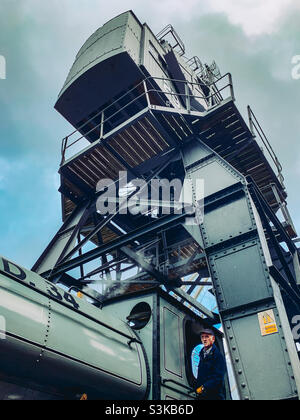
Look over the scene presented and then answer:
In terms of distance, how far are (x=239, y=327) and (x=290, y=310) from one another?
4422mm

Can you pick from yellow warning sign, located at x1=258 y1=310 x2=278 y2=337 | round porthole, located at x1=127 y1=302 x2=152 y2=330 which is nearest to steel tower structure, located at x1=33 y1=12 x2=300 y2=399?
yellow warning sign, located at x1=258 y1=310 x2=278 y2=337

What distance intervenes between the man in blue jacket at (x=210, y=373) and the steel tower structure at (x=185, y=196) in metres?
0.62

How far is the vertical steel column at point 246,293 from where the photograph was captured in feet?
14.5

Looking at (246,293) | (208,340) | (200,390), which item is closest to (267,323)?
(246,293)

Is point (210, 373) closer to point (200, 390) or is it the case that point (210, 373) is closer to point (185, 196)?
point (200, 390)

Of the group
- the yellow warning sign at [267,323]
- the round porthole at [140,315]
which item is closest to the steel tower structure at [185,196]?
the yellow warning sign at [267,323]

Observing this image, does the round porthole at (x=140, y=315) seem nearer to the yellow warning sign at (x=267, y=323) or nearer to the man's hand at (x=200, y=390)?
the man's hand at (x=200, y=390)

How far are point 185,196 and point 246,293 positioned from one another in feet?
8.84

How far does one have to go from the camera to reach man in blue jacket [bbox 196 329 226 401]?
512 centimetres

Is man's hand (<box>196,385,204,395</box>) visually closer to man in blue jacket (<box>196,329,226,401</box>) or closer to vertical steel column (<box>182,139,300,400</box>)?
man in blue jacket (<box>196,329,226,401</box>)

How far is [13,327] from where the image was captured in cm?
396

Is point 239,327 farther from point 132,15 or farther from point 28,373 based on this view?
point 132,15

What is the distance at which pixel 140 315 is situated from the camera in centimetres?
743
